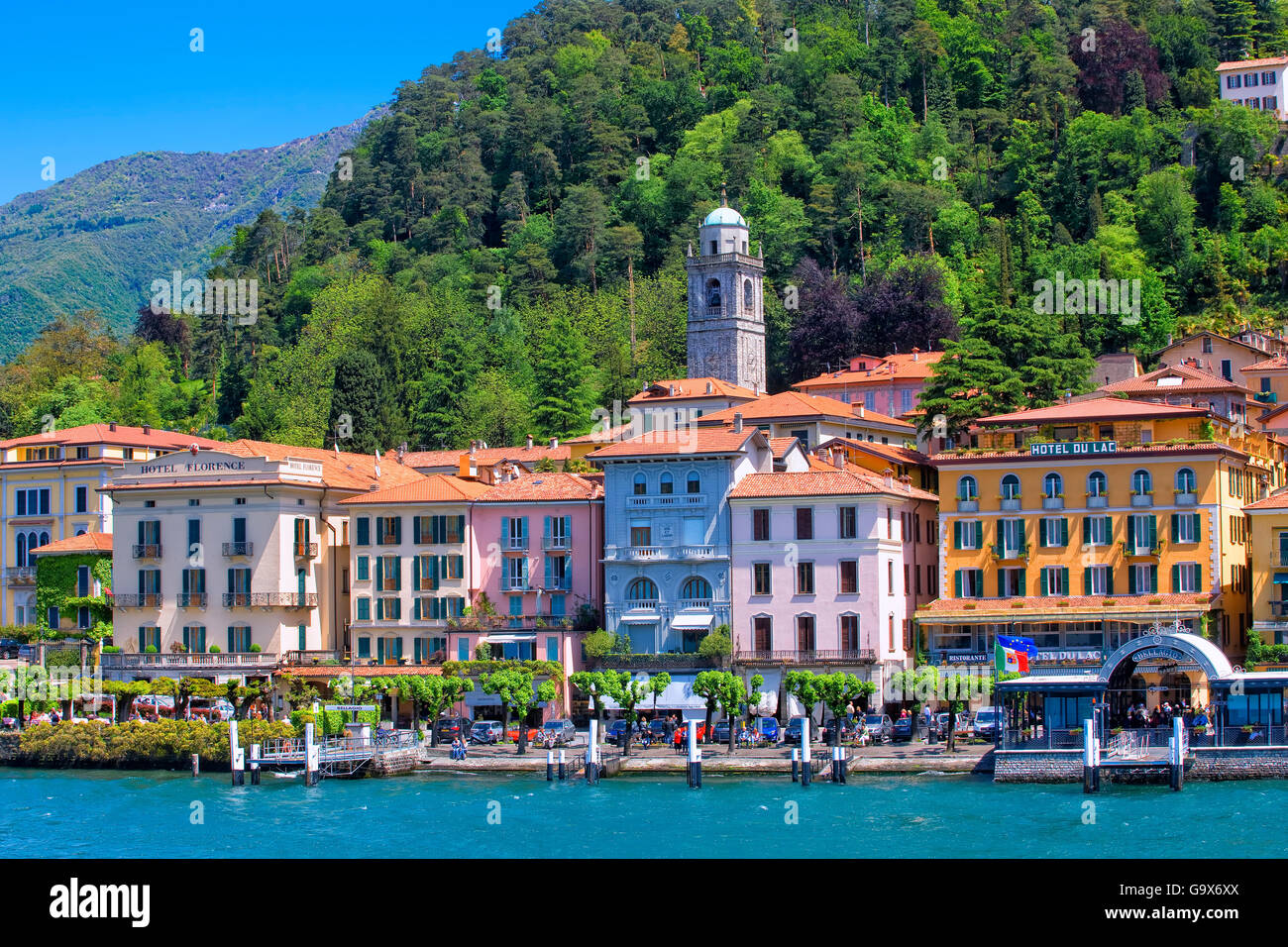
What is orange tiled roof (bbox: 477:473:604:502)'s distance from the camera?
69.8 meters

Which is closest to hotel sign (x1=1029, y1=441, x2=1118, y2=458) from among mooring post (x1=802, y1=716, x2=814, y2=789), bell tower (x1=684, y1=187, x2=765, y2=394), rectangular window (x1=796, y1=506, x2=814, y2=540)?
rectangular window (x1=796, y1=506, x2=814, y2=540)

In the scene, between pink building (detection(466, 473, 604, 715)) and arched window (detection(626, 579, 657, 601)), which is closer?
arched window (detection(626, 579, 657, 601))

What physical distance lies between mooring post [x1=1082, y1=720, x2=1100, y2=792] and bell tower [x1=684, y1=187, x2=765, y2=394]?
53.7 metres

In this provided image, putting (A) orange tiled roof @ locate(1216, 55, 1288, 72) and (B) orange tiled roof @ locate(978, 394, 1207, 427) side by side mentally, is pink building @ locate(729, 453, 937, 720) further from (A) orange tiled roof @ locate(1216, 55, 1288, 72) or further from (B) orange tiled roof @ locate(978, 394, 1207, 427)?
(A) orange tiled roof @ locate(1216, 55, 1288, 72)

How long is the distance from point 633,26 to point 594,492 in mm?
125323

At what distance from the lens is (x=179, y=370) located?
148375mm

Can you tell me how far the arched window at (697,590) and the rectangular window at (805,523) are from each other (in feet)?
13.1

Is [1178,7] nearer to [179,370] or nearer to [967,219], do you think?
[967,219]

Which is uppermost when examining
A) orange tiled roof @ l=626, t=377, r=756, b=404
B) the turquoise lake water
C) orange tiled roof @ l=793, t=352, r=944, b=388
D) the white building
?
the white building

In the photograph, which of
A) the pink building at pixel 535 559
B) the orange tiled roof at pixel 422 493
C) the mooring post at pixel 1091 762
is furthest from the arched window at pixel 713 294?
the mooring post at pixel 1091 762

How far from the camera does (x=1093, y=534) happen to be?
6397cm

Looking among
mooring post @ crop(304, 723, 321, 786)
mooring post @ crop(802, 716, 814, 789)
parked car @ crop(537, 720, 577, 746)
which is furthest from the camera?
parked car @ crop(537, 720, 577, 746)

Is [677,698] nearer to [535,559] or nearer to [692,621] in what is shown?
[692,621]
